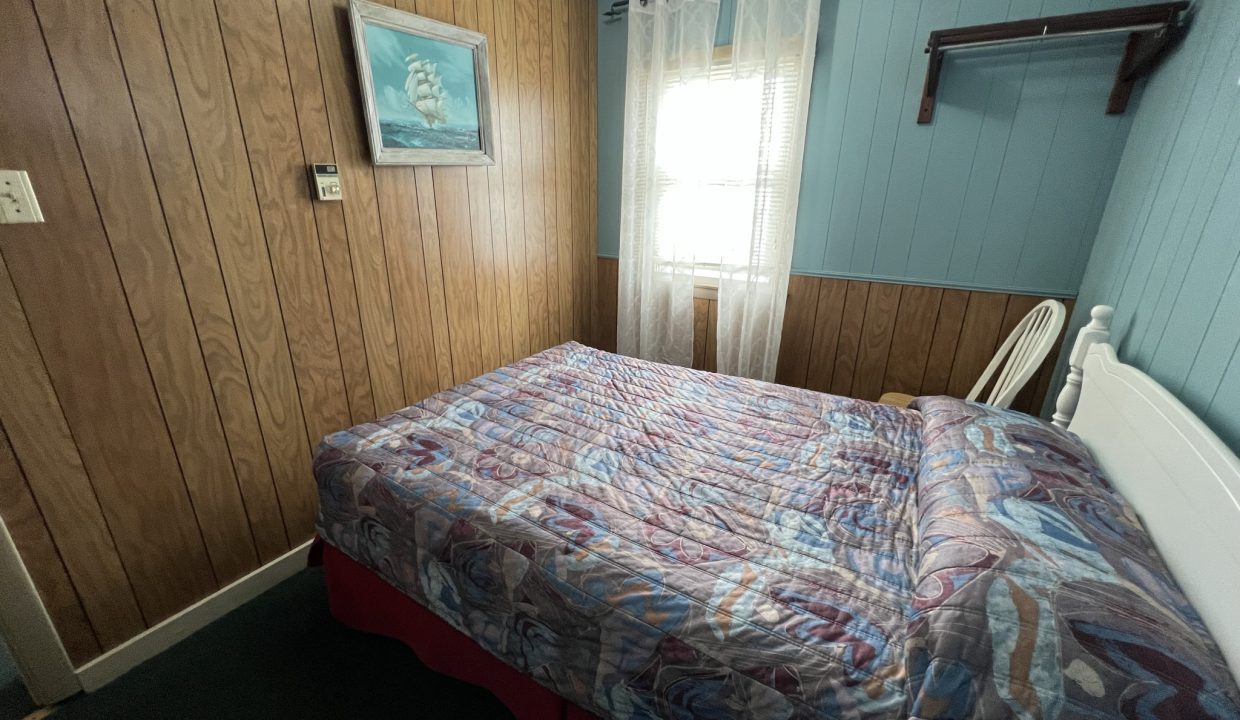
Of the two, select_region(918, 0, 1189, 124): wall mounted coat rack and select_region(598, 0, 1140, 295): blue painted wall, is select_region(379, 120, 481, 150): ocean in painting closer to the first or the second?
select_region(598, 0, 1140, 295): blue painted wall

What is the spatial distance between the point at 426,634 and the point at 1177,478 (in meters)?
1.73

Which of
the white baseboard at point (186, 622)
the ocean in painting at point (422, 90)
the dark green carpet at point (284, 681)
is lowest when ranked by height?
the dark green carpet at point (284, 681)

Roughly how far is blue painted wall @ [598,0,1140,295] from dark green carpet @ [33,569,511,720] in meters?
2.37

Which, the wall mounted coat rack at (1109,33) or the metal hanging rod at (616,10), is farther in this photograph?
the metal hanging rod at (616,10)

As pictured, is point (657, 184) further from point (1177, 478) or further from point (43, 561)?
point (43, 561)

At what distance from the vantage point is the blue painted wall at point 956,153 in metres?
1.93

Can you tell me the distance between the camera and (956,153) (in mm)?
2146

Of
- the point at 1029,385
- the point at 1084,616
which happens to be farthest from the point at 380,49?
the point at 1029,385

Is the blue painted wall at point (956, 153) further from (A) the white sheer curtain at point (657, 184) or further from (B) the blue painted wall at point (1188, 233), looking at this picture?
(A) the white sheer curtain at point (657, 184)

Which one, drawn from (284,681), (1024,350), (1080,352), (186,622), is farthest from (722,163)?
(186,622)

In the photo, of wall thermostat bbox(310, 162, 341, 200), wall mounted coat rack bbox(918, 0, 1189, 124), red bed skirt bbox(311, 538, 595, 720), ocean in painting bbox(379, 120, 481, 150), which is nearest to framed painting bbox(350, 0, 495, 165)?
ocean in painting bbox(379, 120, 481, 150)

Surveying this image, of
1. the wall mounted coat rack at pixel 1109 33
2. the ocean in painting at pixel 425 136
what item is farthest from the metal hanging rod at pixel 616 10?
the wall mounted coat rack at pixel 1109 33

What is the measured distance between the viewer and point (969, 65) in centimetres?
204

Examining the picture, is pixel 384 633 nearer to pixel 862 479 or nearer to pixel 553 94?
pixel 862 479
